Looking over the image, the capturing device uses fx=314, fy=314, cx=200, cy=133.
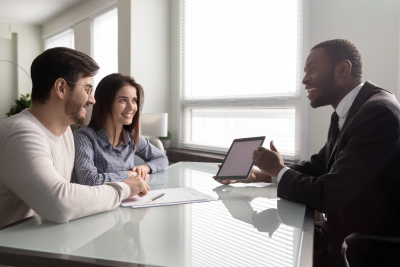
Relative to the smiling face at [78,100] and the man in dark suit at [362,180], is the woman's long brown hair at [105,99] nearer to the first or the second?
the smiling face at [78,100]

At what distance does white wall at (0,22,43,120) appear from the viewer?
25.7ft

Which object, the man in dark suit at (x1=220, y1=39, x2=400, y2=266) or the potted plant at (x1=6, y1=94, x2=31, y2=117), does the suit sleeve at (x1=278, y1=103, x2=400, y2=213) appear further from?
the potted plant at (x1=6, y1=94, x2=31, y2=117)

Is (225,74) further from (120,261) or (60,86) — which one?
(120,261)

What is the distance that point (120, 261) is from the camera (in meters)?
0.80

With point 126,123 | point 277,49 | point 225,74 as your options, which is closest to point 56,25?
point 225,74

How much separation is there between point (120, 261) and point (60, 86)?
79cm

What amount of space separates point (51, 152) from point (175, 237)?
649mm

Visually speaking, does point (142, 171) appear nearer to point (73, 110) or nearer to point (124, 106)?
point (124, 106)

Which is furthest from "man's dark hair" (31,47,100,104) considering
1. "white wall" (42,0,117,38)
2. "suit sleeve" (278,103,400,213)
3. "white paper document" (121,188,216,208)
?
"white wall" (42,0,117,38)

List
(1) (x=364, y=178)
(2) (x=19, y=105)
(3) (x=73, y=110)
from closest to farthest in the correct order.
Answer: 1. (1) (x=364, y=178)
2. (3) (x=73, y=110)
3. (2) (x=19, y=105)

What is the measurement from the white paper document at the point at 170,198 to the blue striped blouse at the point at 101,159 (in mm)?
346

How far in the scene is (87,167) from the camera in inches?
65.1

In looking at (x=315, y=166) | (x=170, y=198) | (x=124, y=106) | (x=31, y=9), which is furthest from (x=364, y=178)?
(x=31, y=9)

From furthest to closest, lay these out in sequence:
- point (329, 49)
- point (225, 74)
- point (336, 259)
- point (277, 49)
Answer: point (225, 74), point (277, 49), point (329, 49), point (336, 259)
